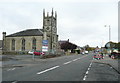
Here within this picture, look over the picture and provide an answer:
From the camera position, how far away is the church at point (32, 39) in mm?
76562

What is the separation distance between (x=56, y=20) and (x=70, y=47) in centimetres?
2008

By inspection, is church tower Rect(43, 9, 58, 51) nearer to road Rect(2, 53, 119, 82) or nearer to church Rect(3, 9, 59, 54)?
church Rect(3, 9, 59, 54)

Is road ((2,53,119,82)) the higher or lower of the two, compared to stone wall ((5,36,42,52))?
lower

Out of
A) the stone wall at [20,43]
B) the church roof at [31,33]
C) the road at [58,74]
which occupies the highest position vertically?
the church roof at [31,33]

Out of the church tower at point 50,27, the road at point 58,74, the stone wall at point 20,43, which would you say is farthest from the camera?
the church tower at point 50,27

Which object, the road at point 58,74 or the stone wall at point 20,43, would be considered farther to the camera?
the stone wall at point 20,43

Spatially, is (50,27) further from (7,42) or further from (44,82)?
(44,82)

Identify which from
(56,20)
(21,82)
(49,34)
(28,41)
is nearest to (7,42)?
(28,41)

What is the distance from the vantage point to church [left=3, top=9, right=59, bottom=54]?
76.6 m

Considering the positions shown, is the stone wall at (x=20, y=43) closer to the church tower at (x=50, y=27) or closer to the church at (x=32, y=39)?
the church at (x=32, y=39)

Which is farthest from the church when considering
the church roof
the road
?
the road

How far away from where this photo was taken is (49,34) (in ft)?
268

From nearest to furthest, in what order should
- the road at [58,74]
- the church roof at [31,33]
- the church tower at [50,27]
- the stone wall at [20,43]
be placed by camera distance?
1. the road at [58,74]
2. the stone wall at [20,43]
3. the church roof at [31,33]
4. the church tower at [50,27]

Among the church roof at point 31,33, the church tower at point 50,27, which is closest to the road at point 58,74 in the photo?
the church roof at point 31,33
